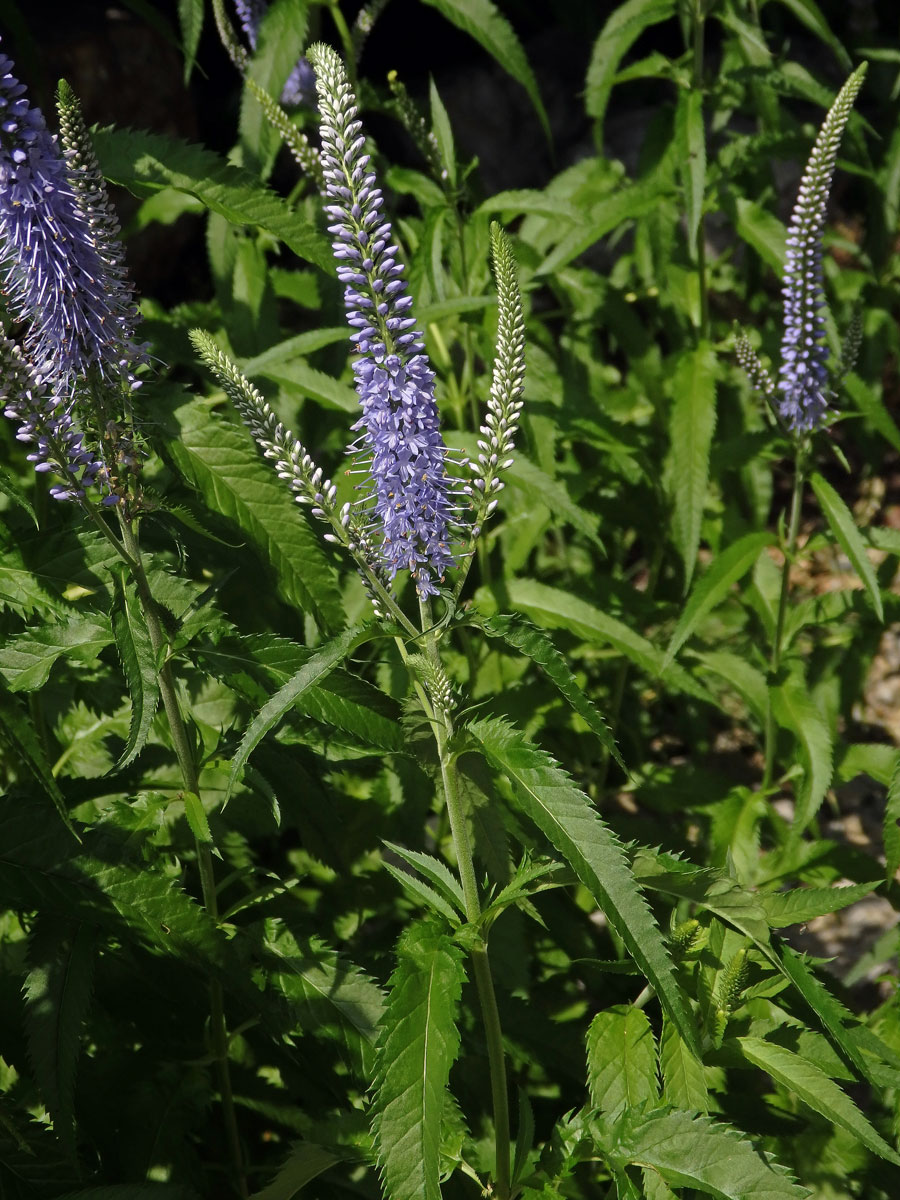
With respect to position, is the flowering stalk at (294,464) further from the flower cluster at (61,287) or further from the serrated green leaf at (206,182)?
the serrated green leaf at (206,182)

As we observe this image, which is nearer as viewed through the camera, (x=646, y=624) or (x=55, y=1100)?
(x=55, y=1100)

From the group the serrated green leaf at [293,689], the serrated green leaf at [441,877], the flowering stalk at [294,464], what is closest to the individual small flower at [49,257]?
the flowering stalk at [294,464]

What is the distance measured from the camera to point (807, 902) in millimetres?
2807

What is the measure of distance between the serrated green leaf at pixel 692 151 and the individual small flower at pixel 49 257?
87.8 inches

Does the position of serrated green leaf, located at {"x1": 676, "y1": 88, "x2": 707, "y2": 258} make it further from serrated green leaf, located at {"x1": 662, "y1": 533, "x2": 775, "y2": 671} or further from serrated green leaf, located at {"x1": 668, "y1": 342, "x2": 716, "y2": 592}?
serrated green leaf, located at {"x1": 662, "y1": 533, "x2": 775, "y2": 671}

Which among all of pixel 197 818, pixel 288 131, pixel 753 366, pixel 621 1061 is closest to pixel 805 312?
pixel 753 366

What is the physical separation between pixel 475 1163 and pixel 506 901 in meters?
1.17

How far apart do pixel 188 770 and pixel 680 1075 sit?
57.2 inches

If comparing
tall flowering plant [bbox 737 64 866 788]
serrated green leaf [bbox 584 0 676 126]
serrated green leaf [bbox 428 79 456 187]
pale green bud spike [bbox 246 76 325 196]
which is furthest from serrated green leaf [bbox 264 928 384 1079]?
serrated green leaf [bbox 584 0 676 126]

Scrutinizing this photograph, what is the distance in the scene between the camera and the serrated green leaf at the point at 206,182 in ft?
9.22

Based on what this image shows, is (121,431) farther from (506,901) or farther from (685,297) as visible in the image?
(685,297)

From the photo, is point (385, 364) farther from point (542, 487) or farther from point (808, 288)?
point (808, 288)

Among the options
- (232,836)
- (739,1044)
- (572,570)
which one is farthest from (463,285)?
(739,1044)

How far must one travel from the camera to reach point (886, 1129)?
3443 mm
